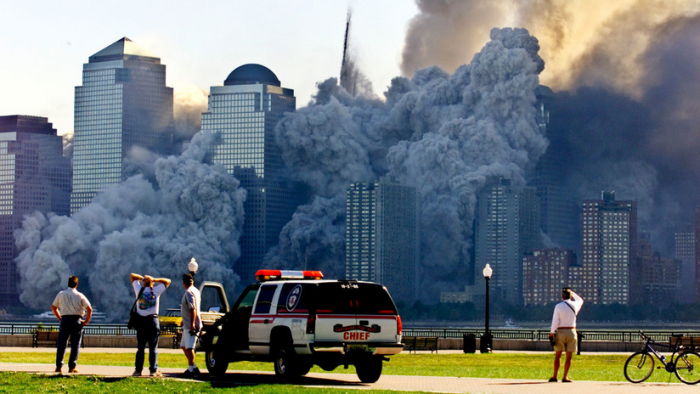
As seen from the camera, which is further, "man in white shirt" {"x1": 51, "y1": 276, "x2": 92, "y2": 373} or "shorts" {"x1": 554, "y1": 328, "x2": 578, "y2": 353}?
"shorts" {"x1": 554, "y1": 328, "x2": 578, "y2": 353}

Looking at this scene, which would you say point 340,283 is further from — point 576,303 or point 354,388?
point 576,303

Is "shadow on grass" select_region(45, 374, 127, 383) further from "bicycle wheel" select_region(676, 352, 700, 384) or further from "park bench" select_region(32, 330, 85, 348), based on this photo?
"park bench" select_region(32, 330, 85, 348)

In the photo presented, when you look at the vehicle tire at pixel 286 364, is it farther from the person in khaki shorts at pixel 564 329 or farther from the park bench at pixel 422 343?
the park bench at pixel 422 343

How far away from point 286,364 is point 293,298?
1.63 meters

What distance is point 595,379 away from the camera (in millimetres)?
35500

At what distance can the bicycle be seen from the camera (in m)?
32.9

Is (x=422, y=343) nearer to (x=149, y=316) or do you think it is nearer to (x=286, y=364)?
(x=286, y=364)

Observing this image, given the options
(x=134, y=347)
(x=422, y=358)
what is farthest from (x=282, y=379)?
(x=134, y=347)

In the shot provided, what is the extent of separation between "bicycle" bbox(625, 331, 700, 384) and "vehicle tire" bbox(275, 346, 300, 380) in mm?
8197

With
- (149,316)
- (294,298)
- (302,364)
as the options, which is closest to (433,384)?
(302,364)

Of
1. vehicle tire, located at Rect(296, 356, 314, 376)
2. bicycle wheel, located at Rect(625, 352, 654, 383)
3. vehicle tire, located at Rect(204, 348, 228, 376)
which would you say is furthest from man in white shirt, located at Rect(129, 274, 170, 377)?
bicycle wheel, located at Rect(625, 352, 654, 383)

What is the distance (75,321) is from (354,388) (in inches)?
288

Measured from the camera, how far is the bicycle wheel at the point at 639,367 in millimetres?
33250

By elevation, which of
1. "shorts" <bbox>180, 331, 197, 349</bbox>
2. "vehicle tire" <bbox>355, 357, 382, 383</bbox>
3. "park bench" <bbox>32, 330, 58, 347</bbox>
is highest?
"shorts" <bbox>180, 331, 197, 349</bbox>
